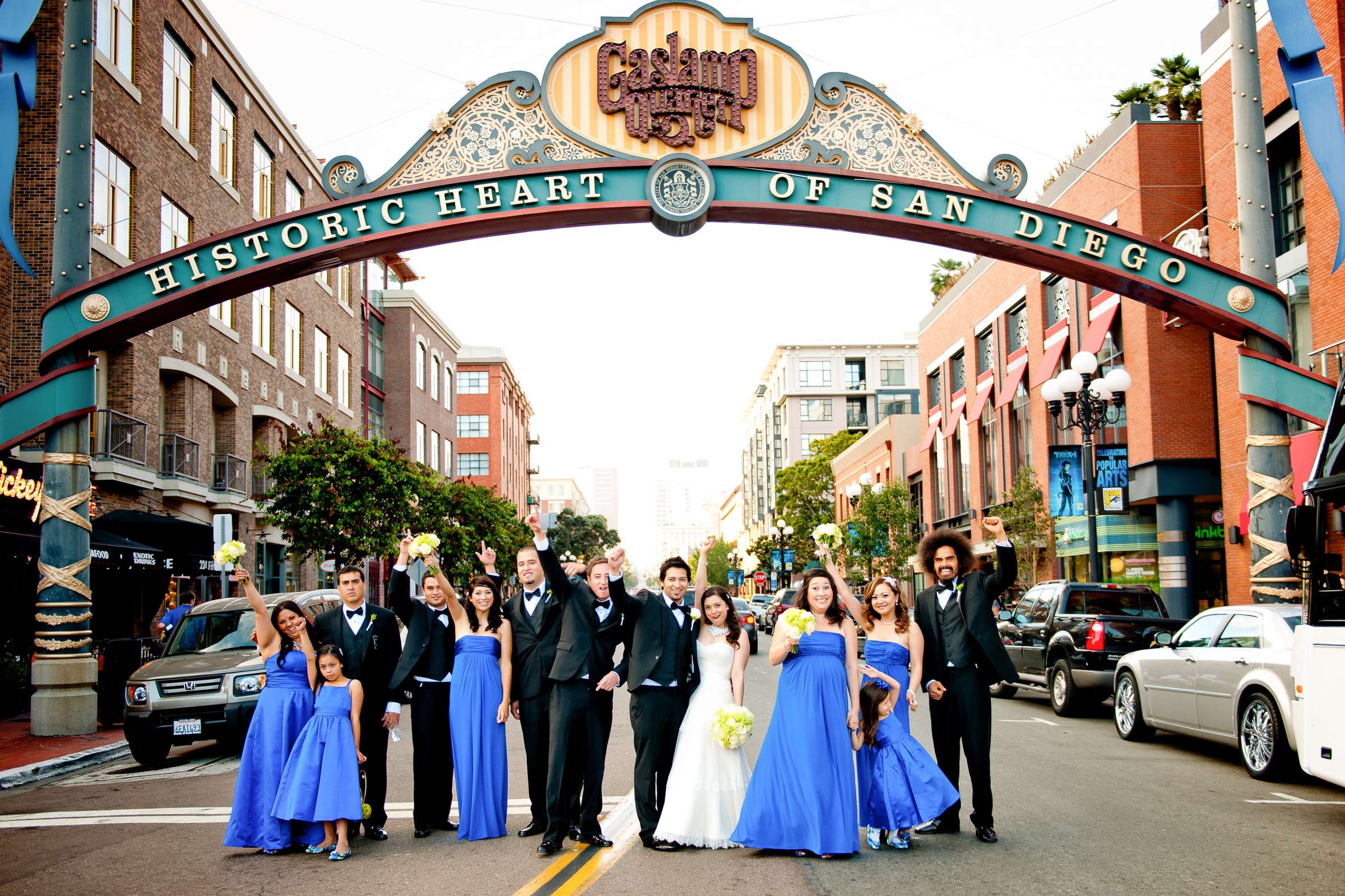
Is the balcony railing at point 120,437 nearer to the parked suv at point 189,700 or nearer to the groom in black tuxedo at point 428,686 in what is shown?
the parked suv at point 189,700

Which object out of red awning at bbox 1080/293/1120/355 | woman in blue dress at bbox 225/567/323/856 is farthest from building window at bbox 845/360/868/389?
woman in blue dress at bbox 225/567/323/856

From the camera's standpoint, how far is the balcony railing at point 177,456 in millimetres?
27312

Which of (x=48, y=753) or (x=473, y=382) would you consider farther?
(x=473, y=382)

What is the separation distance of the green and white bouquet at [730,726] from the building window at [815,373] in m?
105

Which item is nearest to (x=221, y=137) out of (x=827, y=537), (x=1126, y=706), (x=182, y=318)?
(x=182, y=318)

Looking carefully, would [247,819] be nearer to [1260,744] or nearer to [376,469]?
[1260,744]

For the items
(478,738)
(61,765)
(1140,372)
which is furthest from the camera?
(1140,372)

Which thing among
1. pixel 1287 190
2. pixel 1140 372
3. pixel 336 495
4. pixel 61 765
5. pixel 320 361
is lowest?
pixel 61 765

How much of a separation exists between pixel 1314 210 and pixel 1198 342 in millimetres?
7102

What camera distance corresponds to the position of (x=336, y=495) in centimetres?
2775

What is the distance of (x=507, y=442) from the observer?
87.3 meters

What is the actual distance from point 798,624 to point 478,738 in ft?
8.25

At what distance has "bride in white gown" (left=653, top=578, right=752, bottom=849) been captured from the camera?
8.18 m

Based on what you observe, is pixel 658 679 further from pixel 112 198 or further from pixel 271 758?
pixel 112 198
